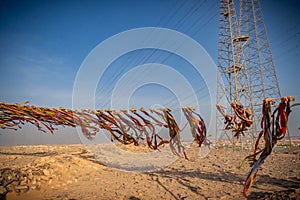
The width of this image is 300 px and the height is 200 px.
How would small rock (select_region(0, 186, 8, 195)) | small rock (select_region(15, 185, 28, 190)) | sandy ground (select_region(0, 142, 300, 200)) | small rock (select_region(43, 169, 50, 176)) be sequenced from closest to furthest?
sandy ground (select_region(0, 142, 300, 200))
small rock (select_region(0, 186, 8, 195))
small rock (select_region(15, 185, 28, 190))
small rock (select_region(43, 169, 50, 176))

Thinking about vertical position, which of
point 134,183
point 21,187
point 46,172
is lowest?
point 134,183

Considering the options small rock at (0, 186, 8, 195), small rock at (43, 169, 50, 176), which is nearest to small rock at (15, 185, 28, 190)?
small rock at (0, 186, 8, 195)


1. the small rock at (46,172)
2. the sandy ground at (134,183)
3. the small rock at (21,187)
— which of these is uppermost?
the small rock at (46,172)

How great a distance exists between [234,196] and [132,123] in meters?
3.64

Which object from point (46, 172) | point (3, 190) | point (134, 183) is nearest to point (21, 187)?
point (3, 190)

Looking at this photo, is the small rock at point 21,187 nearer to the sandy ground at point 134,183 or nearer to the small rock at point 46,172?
the sandy ground at point 134,183

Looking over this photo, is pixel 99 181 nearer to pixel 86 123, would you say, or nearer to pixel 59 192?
pixel 59 192

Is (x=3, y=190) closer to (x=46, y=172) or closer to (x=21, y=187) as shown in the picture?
(x=21, y=187)

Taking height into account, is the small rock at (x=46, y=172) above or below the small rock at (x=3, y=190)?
above

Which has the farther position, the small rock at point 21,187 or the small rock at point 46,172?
the small rock at point 46,172

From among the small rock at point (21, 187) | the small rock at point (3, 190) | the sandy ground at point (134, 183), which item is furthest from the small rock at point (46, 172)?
the small rock at point (3, 190)

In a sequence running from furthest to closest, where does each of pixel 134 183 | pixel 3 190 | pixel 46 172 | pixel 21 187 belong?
1. pixel 46 172
2. pixel 134 183
3. pixel 21 187
4. pixel 3 190

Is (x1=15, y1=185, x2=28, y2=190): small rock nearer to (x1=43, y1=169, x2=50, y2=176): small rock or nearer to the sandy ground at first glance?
the sandy ground

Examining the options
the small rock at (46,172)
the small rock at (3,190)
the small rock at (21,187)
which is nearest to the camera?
the small rock at (3,190)
